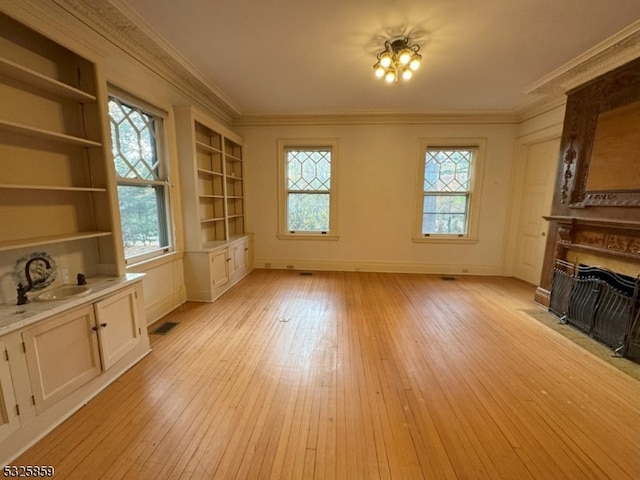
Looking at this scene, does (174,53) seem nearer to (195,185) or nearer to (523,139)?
(195,185)

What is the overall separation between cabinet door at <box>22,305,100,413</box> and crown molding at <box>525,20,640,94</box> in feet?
16.1

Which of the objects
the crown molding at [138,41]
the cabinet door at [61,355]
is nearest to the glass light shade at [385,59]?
the crown molding at [138,41]

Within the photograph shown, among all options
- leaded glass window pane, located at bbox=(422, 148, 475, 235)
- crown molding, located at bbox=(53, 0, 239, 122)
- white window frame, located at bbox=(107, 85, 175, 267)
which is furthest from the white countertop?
leaded glass window pane, located at bbox=(422, 148, 475, 235)

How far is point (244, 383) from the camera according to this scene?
2018mm

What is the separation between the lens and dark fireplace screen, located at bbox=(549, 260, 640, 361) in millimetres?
2363

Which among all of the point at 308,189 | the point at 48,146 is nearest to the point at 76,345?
the point at 48,146

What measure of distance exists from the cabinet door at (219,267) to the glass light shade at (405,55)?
10.4ft

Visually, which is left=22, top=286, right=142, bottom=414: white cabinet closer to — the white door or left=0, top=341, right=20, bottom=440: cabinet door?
left=0, top=341, right=20, bottom=440: cabinet door

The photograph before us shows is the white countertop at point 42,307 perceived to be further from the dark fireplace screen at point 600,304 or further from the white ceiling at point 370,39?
the dark fireplace screen at point 600,304

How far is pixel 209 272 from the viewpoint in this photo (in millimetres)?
3568

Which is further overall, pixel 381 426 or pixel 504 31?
pixel 504 31

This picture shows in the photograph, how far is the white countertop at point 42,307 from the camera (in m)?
1.42

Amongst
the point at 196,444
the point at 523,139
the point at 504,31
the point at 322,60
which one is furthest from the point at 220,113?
the point at 523,139

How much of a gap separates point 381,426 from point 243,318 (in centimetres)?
198
